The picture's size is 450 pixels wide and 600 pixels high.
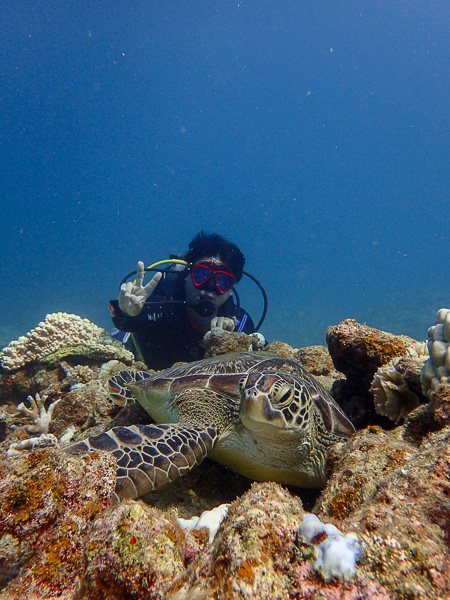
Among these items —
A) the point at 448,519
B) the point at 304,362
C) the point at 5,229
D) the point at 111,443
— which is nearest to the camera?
the point at 448,519

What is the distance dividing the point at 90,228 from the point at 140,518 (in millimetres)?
172339

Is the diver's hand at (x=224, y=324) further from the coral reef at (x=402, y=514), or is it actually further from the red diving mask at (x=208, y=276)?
the coral reef at (x=402, y=514)

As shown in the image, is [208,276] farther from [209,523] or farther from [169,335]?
[209,523]

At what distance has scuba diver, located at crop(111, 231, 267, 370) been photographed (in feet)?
19.0

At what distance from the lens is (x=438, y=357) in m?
2.04

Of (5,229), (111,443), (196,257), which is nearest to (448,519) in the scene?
(111,443)

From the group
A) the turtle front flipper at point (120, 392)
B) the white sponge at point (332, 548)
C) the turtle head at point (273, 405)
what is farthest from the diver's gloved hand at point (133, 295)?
the white sponge at point (332, 548)

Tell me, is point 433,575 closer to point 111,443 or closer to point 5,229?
point 111,443

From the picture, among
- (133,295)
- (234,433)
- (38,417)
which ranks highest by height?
(133,295)

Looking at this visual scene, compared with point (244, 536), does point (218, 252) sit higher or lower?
higher

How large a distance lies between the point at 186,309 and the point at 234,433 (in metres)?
4.23

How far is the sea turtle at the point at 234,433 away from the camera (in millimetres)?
1666

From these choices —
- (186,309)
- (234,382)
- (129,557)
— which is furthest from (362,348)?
(186,309)

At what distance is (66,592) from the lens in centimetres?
91
